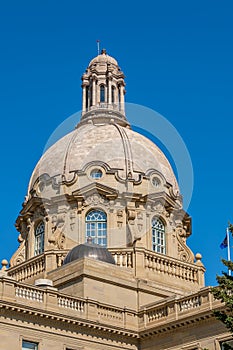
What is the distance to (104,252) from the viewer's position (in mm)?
51844

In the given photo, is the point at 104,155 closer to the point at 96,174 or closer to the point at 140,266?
the point at 96,174

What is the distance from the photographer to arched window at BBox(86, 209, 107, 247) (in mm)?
57562

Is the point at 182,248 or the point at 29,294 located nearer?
the point at 29,294

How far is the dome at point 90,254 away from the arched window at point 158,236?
7.80m

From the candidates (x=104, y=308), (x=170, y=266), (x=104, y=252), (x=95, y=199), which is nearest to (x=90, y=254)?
(x=104, y=252)

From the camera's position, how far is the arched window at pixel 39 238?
60156 mm

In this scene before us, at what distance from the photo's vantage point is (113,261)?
5194 centimetres

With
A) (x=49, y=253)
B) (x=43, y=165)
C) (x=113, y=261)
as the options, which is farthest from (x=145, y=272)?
(x=43, y=165)

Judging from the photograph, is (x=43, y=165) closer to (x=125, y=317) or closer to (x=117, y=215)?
(x=117, y=215)

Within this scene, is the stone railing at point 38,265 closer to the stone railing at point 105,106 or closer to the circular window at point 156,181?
the circular window at point 156,181

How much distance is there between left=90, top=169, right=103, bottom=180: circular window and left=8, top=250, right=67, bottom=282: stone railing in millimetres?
7215

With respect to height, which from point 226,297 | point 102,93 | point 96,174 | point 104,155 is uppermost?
point 102,93

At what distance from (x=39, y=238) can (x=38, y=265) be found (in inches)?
182

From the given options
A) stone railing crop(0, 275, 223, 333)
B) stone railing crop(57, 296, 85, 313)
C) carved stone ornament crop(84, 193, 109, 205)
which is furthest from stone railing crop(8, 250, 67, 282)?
stone railing crop(57, 296, 85, 313)
